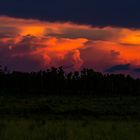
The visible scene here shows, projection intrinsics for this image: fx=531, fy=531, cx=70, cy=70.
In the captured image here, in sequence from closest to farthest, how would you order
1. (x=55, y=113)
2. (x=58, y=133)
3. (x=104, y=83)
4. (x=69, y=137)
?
(x=69, y=137) < (x=58, y=133) < (x=55, y=113) < (x=104, y=83)

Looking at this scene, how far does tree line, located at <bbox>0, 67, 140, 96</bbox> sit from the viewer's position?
120 metres

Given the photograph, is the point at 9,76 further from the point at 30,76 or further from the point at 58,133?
the point at 58,133

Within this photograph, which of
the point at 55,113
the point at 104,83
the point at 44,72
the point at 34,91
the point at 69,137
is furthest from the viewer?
the point at 44,72

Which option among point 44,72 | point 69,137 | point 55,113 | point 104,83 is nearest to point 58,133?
point 69,137

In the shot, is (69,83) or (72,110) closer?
(72,110)

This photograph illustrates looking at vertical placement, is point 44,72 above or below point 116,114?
above

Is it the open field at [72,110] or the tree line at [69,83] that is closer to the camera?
the open field at [72,110]

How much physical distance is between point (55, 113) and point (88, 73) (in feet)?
290

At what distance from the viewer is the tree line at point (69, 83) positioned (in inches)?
4727

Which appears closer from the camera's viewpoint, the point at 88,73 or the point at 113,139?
the point at 113,139

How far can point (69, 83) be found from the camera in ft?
413

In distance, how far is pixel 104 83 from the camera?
126 metres

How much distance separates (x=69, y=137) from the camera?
18.0 metres

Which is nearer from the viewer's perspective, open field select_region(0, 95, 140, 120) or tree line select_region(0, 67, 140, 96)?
open field select_region(0, 95, 140, 120)
